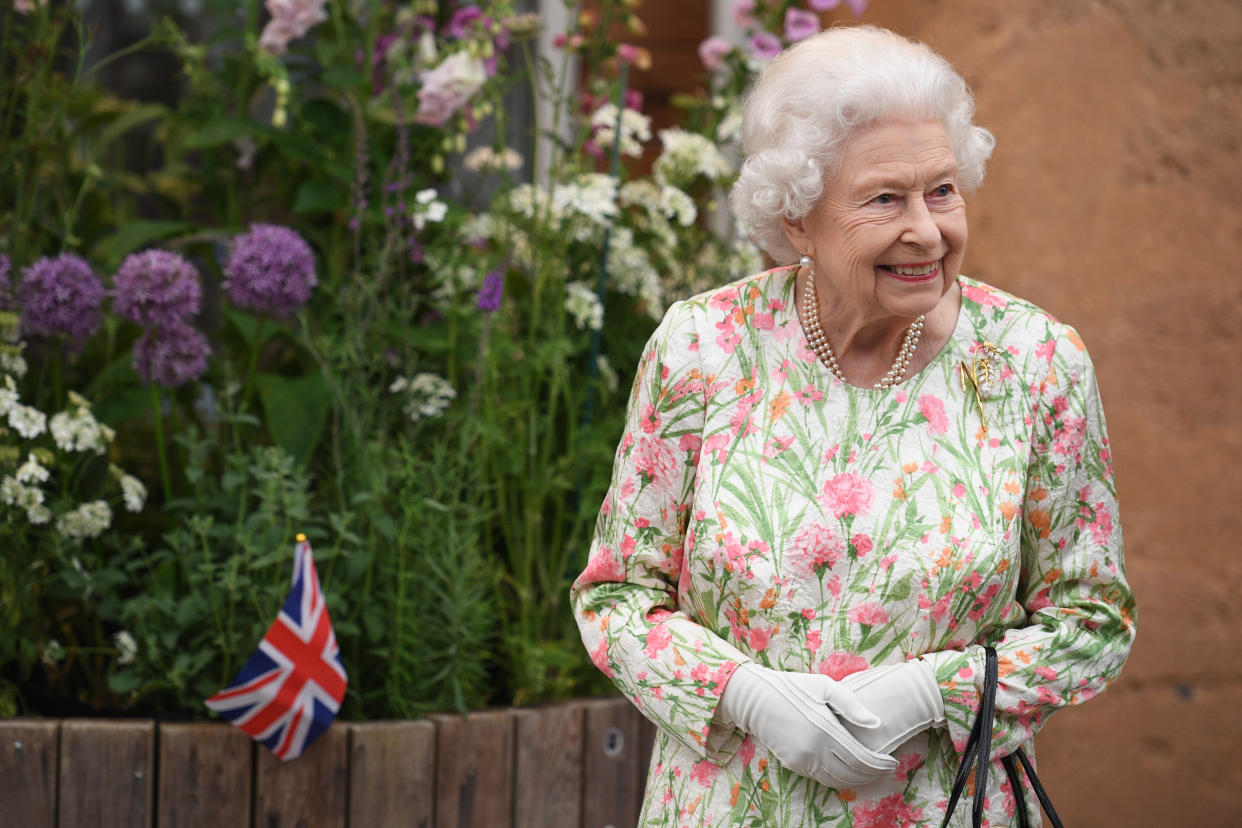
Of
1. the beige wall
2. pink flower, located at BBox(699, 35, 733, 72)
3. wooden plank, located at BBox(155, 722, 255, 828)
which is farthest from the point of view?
pink flower, located at BBox(699, 35, 733, 72)

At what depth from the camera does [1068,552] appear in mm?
1485

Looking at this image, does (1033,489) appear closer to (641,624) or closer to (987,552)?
(987,552)

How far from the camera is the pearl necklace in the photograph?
150 centimetres

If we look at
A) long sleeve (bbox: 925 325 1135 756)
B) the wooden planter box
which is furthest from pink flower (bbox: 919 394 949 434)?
the wooden planter box

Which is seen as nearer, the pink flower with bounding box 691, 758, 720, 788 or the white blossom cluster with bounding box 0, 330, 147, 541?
the pink flower with bounding box 691, 758, 720, 788

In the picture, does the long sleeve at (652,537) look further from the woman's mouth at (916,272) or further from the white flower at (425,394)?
the white flower at (425,394)

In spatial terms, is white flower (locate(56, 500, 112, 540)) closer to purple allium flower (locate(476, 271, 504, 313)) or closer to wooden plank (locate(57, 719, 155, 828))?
wooden plank (locate(57, 719, 155, 828))

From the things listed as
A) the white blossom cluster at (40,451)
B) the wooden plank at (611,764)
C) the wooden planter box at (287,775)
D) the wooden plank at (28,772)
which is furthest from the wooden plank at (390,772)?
the white blossom cluster at (40,451)

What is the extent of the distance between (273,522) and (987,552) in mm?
1394

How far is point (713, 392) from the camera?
1521 millimetres

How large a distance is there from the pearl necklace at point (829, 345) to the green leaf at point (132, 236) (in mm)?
1706

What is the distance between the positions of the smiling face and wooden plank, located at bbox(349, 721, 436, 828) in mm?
1288

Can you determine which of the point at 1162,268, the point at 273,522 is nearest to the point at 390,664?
the point at 273,522

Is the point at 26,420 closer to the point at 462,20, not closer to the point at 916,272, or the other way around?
the point at 462,20
